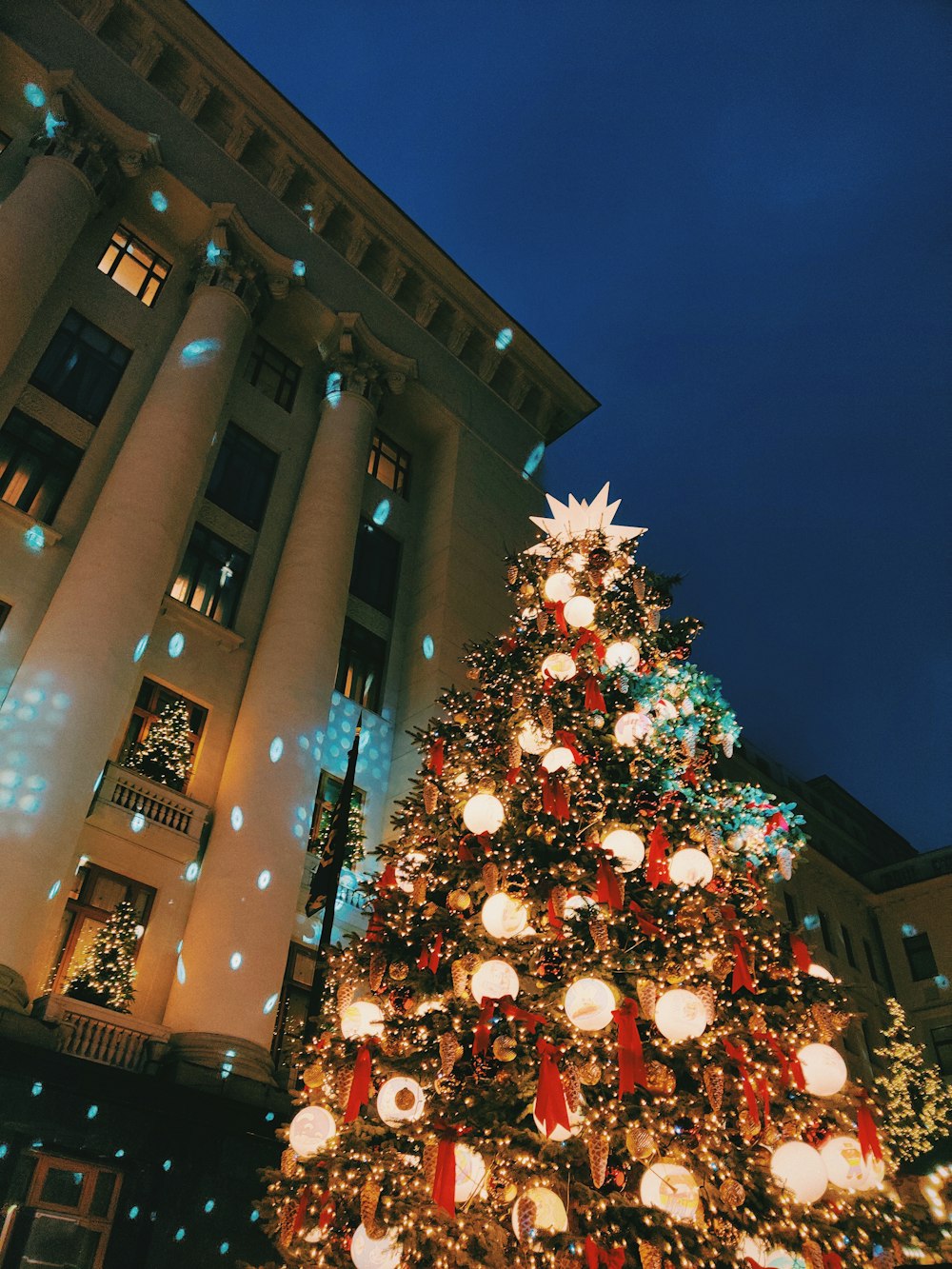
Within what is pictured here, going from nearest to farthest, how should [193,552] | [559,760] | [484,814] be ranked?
1. [484,814]
2. [559,760]
3. [193,552]

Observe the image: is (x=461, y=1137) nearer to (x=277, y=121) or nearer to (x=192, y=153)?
(x=192, y=153)

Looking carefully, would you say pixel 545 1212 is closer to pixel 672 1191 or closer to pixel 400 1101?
pixel 672 1191

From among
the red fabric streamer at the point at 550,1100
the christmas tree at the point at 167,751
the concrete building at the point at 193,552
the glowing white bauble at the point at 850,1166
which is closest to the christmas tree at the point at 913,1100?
the glowing white bauble at the point at 850,1166

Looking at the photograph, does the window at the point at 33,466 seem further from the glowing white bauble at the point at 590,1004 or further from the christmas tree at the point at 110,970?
the glowing white bauble at the point at 590,1004

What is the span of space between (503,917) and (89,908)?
7757 mm

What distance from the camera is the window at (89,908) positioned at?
37.9 ft

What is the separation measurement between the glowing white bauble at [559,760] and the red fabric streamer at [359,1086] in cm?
327

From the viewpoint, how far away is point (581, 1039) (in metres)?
7.00

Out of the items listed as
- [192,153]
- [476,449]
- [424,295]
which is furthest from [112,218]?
[476,449]

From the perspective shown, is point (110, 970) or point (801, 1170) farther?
point (110, 970)

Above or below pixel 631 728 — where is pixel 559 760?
below

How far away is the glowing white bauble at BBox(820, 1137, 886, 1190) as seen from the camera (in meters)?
6.40

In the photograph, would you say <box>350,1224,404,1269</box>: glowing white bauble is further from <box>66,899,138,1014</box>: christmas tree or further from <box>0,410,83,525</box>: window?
<box>0,410,83,525</box>: window

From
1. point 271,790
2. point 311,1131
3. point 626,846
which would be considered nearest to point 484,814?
point 626,846
